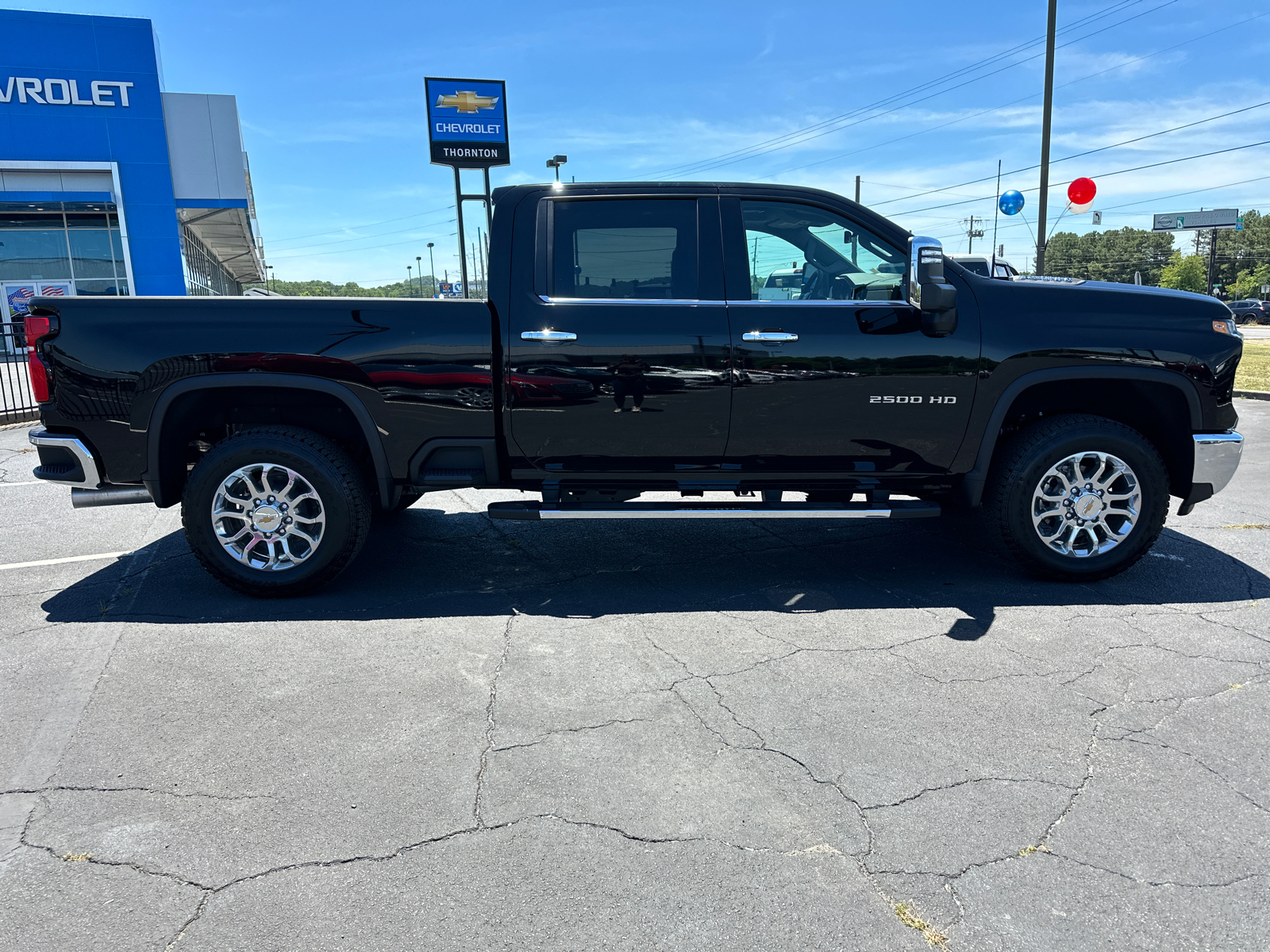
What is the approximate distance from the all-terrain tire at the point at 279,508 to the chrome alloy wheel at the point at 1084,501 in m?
3.68

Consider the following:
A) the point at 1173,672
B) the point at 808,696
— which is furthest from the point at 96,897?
the point at 1173,672

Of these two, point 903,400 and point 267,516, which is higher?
point 903,400

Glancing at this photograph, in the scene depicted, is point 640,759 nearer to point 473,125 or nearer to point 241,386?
point 241,386

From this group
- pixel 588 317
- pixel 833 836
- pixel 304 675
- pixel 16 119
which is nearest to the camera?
pixel 833 836

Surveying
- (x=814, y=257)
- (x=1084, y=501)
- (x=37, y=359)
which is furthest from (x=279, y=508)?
(x=1084, y=501)

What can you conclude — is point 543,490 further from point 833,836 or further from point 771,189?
point 833,836

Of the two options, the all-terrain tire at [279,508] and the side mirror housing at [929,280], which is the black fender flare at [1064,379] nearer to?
the side mirror housing at [929,280]

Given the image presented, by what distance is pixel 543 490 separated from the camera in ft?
15.3

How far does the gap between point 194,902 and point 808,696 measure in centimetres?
220

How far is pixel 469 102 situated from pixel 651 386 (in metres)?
25.6

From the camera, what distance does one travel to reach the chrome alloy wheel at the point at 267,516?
441cm

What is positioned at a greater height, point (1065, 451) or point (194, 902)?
point (1065, 451)

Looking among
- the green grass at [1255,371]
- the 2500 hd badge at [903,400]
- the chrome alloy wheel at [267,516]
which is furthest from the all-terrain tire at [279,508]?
the green grass at [1255,371]

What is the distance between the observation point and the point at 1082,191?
16.3m
